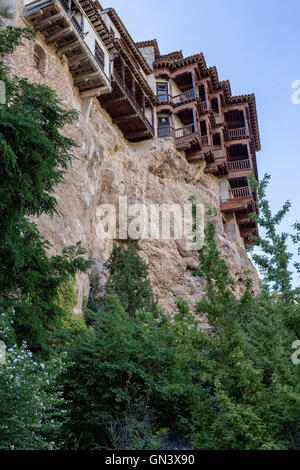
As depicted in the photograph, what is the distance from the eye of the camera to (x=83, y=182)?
20.7 metres

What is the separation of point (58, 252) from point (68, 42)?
36.0 feet

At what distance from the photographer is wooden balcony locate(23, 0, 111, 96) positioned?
19719 millimetres

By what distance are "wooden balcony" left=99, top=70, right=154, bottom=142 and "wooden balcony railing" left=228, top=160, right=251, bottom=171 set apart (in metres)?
8.76

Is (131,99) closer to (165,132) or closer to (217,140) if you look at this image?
(165,132)

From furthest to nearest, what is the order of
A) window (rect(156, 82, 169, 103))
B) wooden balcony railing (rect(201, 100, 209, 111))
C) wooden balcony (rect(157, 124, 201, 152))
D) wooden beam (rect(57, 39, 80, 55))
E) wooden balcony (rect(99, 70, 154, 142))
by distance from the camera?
wooden balcony railing (rect(201, 100, 209, 111)) → window (rect(156, 82, 169, 103)) → wooden balcony (rect(157, 124, 201, 152)) → wooden balcony (rect(99, 70, 154, 142)) → wooden beam (rect(57, 39, 80, 55))

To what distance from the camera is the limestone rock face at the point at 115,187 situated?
18.6 metres

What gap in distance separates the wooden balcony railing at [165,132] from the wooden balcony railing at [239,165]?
276 inches

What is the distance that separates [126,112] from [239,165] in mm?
12286

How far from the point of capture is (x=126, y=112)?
28547 millimetres

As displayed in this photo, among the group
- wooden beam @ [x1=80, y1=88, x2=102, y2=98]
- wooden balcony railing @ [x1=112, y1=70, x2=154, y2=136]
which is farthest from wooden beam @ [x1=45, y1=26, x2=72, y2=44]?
wooden balcony railing @ [x1=112, y1=70, x2=154, y2=136]

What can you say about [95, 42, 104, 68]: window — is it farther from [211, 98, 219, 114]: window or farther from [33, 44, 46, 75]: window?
[211, 98, 219, 114]: window

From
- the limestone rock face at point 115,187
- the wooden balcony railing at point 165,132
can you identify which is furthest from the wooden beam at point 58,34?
the wooden balcony railing at point 165,132
